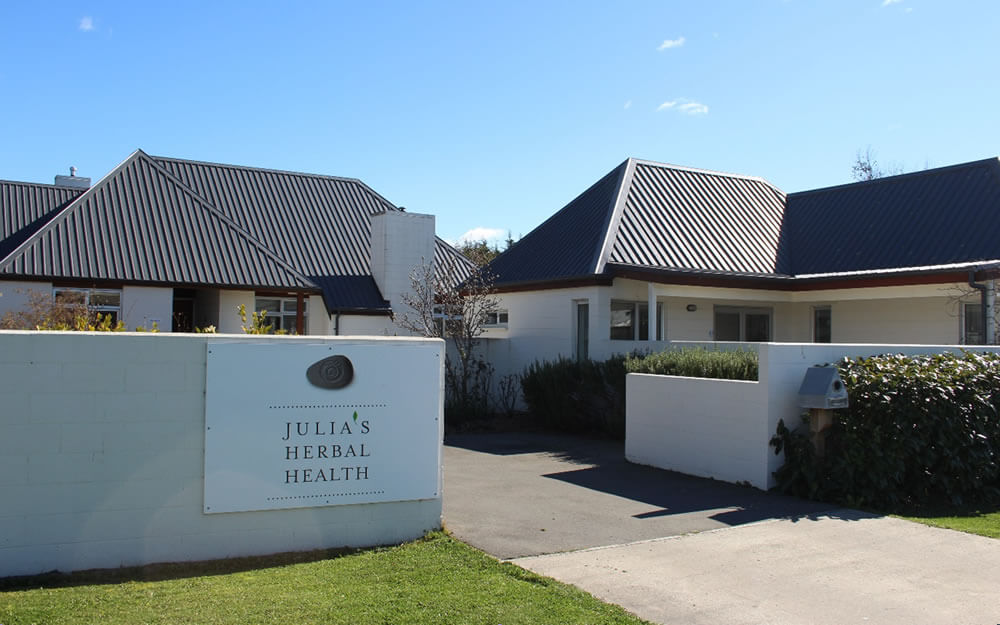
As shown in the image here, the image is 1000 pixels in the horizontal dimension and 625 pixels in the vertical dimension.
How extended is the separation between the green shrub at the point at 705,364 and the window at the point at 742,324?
7835 mm

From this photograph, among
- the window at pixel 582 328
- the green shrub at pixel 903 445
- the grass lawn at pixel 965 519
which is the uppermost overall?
the window at pixel 582 328

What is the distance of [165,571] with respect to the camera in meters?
6.27

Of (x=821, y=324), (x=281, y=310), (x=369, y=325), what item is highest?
(x=281, y=310)

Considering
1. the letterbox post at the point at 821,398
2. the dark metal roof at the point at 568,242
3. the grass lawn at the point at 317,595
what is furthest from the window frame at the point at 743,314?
the grass lawn at the point at 317,595

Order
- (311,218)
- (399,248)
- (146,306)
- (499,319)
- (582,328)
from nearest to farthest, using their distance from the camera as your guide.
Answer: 1. (582,328)
2. (146,306)
3. (499,319)
4. (399,248)
5. (311,218)

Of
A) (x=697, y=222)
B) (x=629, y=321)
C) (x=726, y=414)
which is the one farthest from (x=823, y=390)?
(x=697, y=222)

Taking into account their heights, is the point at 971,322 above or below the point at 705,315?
below

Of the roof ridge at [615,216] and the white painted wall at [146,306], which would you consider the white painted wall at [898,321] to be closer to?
the roof ridge at [615,216]

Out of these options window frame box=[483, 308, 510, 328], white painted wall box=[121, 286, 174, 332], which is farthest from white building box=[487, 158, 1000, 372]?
white painted wall box=[121, 286, 174, 332]

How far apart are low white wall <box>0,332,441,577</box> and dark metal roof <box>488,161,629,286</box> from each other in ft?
36.3

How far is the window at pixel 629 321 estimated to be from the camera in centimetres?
1789

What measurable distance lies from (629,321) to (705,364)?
275 inches

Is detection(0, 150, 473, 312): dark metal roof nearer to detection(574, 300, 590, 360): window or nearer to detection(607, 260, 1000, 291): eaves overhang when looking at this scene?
detection(574, 300, 590, 360): window

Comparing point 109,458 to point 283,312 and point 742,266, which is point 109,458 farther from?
point 283,312
